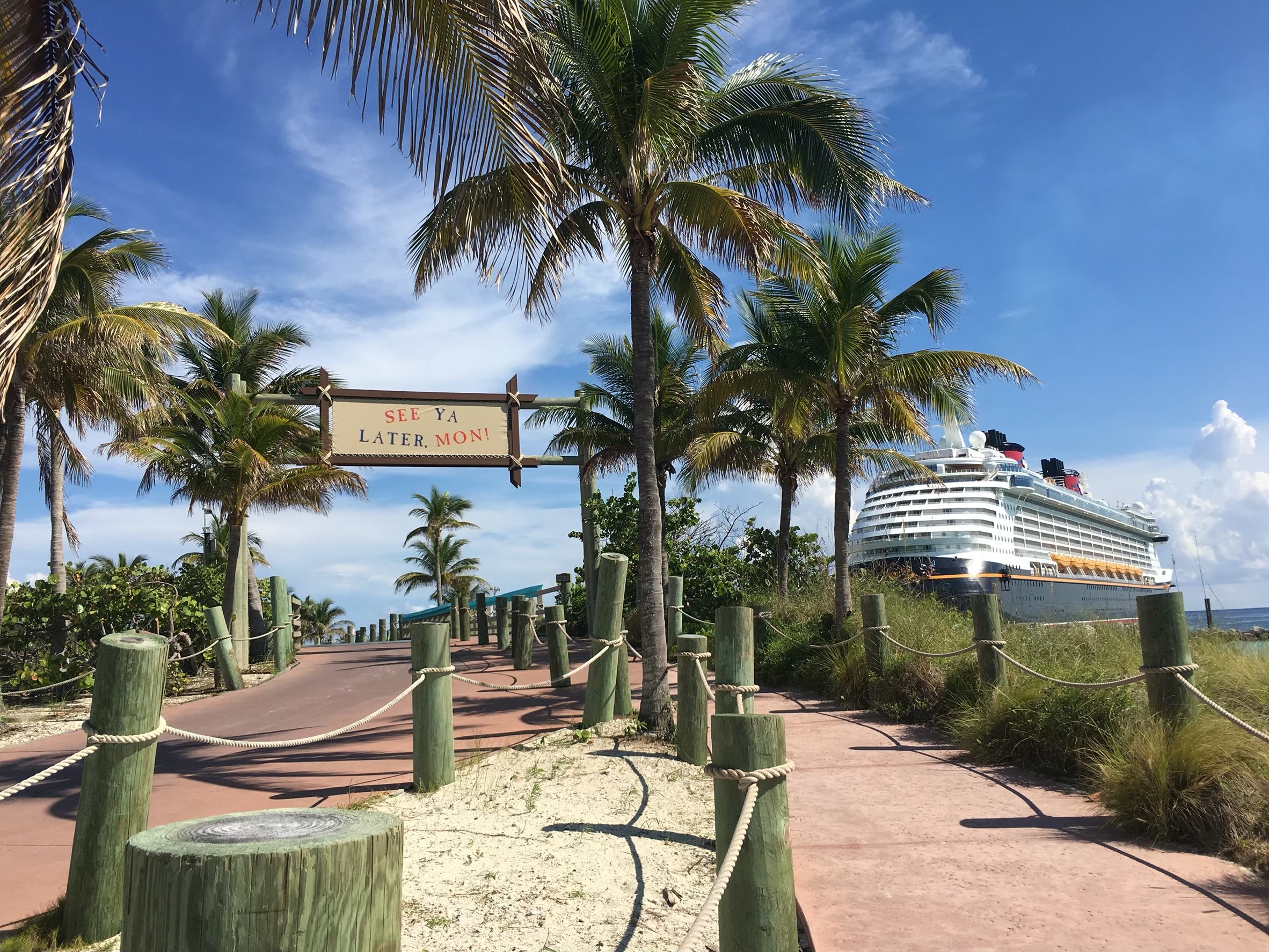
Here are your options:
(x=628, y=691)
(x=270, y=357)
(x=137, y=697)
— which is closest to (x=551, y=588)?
(x=270, y=357)

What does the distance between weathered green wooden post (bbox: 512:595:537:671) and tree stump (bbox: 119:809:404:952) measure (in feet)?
37.8

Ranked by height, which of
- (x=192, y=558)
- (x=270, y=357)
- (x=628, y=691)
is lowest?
(x=628, y=691)

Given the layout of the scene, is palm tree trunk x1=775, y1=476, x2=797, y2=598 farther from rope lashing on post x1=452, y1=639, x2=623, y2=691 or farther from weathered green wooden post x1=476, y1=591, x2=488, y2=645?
rope lashing on post x1=452, y1=639, x2=623, y2=691

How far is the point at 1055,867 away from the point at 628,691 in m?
4.50

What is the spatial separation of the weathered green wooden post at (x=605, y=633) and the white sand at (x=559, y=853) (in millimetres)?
694

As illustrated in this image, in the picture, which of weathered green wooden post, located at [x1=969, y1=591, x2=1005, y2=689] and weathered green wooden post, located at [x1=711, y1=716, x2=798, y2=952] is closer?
weathered green wooden post, located at [x1=711, y1=716, x2=798, y2=952]

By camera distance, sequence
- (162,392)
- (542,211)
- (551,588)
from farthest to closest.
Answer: (551,588) → (162,392) → (542,211)

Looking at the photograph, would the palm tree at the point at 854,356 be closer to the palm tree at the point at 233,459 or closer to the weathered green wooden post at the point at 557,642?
the weathered green wooden post at the point at 557,642

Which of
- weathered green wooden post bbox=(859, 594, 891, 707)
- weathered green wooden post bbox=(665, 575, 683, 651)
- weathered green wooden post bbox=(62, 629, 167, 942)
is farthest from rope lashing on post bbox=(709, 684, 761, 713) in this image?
weathered green wooden post bbox=(665, 575, 683, 651)

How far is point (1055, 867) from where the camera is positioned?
163 inches

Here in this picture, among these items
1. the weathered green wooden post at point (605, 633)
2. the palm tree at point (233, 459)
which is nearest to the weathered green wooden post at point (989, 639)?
the weathered green wooden post at point (605, 633)

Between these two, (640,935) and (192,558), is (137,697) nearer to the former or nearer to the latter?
(640,935)

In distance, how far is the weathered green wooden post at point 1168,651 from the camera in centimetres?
502

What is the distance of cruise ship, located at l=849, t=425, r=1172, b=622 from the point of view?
1048 inches
